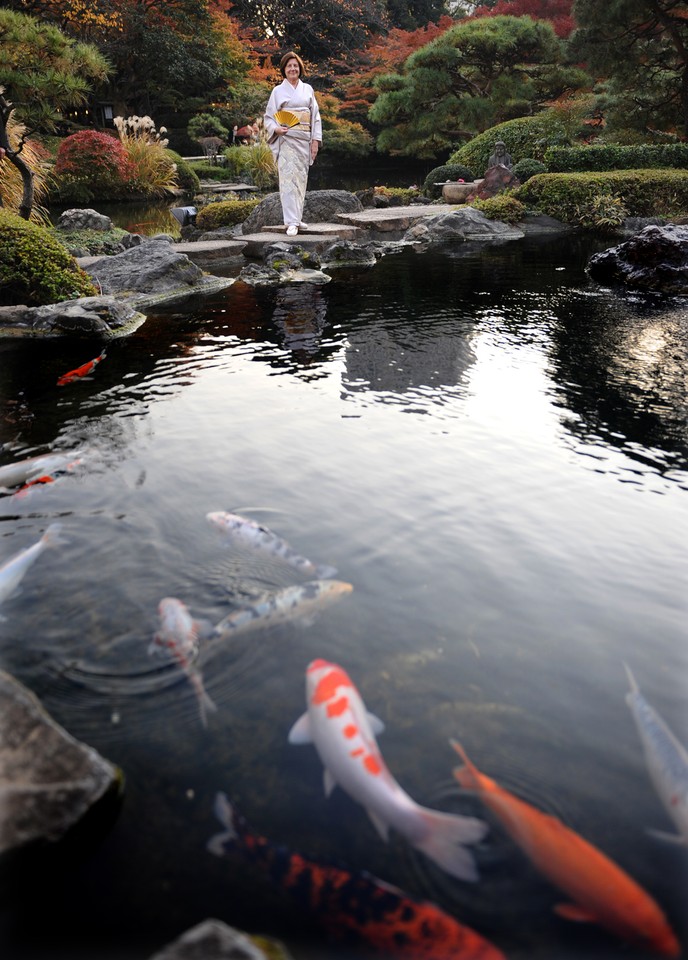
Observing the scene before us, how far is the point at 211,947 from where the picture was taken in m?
1.61

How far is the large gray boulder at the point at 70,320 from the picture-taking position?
8.37 meters

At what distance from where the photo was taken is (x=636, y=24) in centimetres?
2117


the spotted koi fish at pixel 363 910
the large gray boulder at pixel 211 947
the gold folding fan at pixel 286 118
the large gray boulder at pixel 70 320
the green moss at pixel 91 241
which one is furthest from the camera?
the green moss at pixel 91 241

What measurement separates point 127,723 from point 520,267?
12.3 metres

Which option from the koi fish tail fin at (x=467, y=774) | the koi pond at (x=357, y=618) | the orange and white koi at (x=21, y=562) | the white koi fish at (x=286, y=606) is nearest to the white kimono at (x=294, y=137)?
the koi pond at (x=357, y=618)

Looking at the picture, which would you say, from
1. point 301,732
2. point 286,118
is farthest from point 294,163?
point 301,732

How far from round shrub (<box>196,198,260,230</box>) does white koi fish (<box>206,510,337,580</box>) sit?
1544 centimetres

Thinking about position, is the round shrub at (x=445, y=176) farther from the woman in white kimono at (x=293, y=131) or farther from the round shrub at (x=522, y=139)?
the woman in white kimono at (x=293, y=131)

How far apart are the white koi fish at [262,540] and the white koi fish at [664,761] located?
5.08 ft

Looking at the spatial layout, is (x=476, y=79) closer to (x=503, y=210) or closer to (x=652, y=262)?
(x=503, y=210)

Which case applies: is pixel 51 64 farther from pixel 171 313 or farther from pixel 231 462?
pixel 231 462

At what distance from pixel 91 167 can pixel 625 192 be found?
16.1m

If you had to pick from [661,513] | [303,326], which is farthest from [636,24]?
[661,513]

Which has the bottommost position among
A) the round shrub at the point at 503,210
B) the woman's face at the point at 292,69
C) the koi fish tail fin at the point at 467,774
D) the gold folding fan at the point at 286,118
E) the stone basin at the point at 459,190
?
the koi fish tail fin at the point at 467,774
